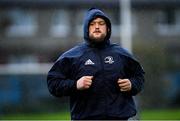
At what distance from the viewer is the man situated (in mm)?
4918

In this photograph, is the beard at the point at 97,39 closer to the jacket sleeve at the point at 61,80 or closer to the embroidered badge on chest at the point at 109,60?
the embroidered badge on chest at the point at 109,60

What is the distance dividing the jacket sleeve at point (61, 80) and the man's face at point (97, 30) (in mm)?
259

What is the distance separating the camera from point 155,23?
35156 millimetres

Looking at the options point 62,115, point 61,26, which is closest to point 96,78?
point 62,115

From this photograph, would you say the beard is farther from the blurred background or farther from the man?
the blurred background

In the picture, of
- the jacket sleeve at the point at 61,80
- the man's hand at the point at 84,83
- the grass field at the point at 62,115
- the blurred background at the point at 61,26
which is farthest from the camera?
the blurred background at the point at 61,26

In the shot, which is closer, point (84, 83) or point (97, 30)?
point (84, 83)

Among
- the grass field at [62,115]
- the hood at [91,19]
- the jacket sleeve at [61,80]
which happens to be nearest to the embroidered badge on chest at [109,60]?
the hood at [91,19]

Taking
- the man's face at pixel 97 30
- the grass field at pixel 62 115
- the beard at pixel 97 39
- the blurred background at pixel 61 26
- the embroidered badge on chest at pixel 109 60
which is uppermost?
the man's face at pixel 97 30

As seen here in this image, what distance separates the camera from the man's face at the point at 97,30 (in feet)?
16.3

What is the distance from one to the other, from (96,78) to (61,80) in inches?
10.0

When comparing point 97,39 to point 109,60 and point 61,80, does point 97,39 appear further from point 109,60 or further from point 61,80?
point 61,80

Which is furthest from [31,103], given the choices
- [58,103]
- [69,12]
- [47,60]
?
[69,12]

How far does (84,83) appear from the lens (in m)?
4.80
